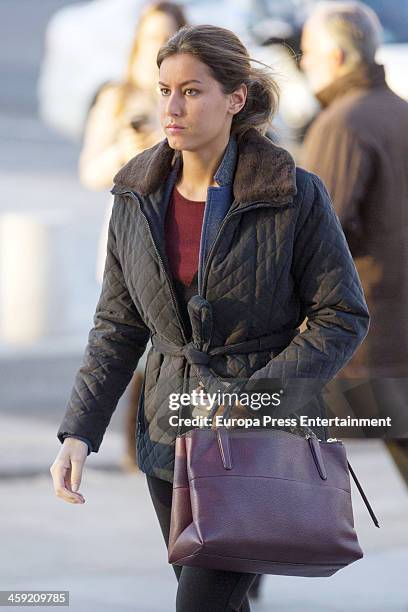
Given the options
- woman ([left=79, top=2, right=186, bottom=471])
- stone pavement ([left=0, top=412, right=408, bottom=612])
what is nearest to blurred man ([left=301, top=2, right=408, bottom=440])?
stone pavement ([left=0, top=412, right=408, bottom=612])

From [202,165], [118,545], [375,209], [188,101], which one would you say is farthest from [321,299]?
[118,545]

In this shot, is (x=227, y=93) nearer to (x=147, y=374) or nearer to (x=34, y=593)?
(x=147, y=374)

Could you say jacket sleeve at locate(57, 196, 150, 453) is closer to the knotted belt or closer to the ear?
the knotted belt

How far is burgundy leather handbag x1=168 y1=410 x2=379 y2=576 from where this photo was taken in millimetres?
2602

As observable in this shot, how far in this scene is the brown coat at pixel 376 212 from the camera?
4781 mm

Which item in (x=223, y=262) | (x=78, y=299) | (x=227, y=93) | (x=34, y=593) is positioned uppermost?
(x=227, y=93)

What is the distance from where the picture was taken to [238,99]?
2.98 meters

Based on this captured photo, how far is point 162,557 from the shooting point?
5.02 m

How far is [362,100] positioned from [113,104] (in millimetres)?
1301

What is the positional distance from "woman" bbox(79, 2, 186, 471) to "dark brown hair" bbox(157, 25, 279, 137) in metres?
2.61

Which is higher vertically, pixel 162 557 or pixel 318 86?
pixel 318 86

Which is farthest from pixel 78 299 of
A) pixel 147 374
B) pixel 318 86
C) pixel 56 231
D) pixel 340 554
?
pixel 340 554

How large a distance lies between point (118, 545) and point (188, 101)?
2.62 metres

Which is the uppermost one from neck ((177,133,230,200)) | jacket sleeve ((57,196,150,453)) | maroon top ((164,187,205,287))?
neck ((177,133,230,200))
